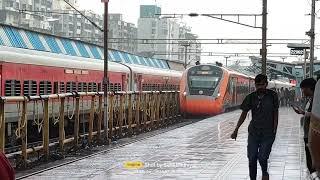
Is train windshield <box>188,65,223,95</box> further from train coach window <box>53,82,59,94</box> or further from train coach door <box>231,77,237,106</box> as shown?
train coach window <box>53,82,59,94</box>

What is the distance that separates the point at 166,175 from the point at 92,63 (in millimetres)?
13506

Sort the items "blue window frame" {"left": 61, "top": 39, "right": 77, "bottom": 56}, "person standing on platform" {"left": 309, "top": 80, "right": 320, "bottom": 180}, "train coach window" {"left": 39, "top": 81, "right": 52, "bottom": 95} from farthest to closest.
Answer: "blue window frame" {"left": 61, "top": 39, "right": 77, "bottom": 56}
"train coach window" {"left": 39, "top": 81, "right": 52, "bottom": 95}
"person standing on platform" {"left": 309, "top": 80, "right": 320, "bottom": 180}

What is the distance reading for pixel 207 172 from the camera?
452 inches

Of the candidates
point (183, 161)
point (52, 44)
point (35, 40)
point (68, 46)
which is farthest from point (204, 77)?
point (183, 161)

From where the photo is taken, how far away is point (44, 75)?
19.0 m

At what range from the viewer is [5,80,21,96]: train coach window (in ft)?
53.7

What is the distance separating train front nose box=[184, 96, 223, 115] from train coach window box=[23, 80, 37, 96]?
16.3 m

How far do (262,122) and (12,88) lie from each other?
9198 millimetres

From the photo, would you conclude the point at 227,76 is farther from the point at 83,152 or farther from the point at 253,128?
the point at 253,128

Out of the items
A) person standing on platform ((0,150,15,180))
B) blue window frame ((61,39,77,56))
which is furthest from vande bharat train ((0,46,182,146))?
person standing on platform ((0,150,15,180))

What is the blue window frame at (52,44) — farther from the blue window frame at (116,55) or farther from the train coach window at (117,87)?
the blue window frame at (116,55)

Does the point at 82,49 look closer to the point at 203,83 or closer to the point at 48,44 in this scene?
the point at 48,44

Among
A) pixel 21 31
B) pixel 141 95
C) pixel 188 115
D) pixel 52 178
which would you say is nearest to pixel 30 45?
pixel 21 31

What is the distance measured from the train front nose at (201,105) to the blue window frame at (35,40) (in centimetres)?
824
